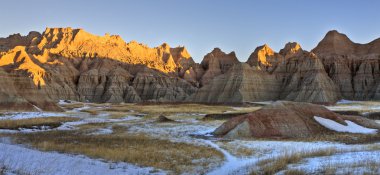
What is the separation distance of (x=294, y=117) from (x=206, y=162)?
14180 millimetres

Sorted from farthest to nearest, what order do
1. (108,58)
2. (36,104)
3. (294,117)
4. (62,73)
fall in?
(108,58), (62,73), (36,104), (294,117)

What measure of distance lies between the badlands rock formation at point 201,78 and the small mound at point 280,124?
7008 centimetres

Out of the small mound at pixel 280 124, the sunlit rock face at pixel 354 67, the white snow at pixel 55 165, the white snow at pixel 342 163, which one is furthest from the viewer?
the sunlit rock face at pixel 354 67

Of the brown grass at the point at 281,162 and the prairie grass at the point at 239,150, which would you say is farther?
the prairie grass at the point at 239,150

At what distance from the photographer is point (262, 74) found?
13412 centimetres

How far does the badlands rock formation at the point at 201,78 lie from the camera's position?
410 ft

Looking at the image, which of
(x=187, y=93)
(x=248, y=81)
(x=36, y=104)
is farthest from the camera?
(x=187, y=93)

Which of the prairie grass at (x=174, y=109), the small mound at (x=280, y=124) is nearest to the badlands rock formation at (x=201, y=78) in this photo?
the prairie grass at (x=174, y=109)

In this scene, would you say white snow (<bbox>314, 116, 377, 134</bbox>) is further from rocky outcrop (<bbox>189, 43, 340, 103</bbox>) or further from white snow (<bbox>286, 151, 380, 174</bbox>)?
rocky outcrop (<bbox>189, 43, 340, 103</bbox>)

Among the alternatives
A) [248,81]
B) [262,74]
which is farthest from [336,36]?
[248,81]

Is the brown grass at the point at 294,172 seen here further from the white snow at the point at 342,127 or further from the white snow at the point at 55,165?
the white snow at the point at 342,127

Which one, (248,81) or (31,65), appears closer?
(248,81)

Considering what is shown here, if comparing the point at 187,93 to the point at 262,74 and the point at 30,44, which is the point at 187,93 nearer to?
the point at 262,74

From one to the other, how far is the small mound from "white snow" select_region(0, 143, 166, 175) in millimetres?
13489
